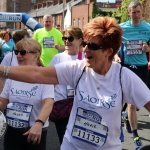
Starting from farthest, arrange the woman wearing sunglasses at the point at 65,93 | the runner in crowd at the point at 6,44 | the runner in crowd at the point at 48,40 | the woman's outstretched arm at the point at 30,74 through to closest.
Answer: the runner in crowd at the point at 6,44
the runner in crowd at the point at 48,40
the woman wearing sunglasses at the point at 65,93
the woman's outstretched arm at the point at 30,74

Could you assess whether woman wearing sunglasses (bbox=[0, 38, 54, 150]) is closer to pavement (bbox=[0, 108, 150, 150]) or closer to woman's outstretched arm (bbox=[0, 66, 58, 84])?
woman's outstretched arm (bbox=[0, 66, 58, 84])

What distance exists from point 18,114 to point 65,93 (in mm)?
1005

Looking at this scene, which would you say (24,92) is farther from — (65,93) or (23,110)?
(65,93)

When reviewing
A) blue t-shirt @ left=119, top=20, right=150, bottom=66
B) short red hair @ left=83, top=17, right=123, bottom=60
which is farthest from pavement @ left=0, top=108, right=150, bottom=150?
short red hair @ left=83, top=17, right=123, bottom=60

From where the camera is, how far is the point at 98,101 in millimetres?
2760

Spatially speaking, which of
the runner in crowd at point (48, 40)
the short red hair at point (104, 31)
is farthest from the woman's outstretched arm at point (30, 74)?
the runner in crowd at point (48, 40)

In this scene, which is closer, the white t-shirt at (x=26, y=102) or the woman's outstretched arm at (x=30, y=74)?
the woman's outstretched arm at (x=30, y=74)

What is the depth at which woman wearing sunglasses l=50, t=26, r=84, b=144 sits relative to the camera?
4309 millimetres

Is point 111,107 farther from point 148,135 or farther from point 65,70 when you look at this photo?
A: point 148,135

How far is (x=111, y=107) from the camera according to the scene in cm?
275

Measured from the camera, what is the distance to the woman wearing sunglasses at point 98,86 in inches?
108

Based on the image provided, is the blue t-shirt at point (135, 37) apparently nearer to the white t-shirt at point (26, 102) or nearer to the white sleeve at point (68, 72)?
the white t-shirt at point (26, 102)

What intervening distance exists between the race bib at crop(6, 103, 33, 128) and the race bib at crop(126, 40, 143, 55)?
2911 millimetres

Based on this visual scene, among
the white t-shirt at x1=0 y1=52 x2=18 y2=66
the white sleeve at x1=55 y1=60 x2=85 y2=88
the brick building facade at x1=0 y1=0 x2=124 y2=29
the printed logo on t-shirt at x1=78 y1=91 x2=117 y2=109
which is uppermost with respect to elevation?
the brick building facade at x1=0 y1=0 x2=124 y2=29
